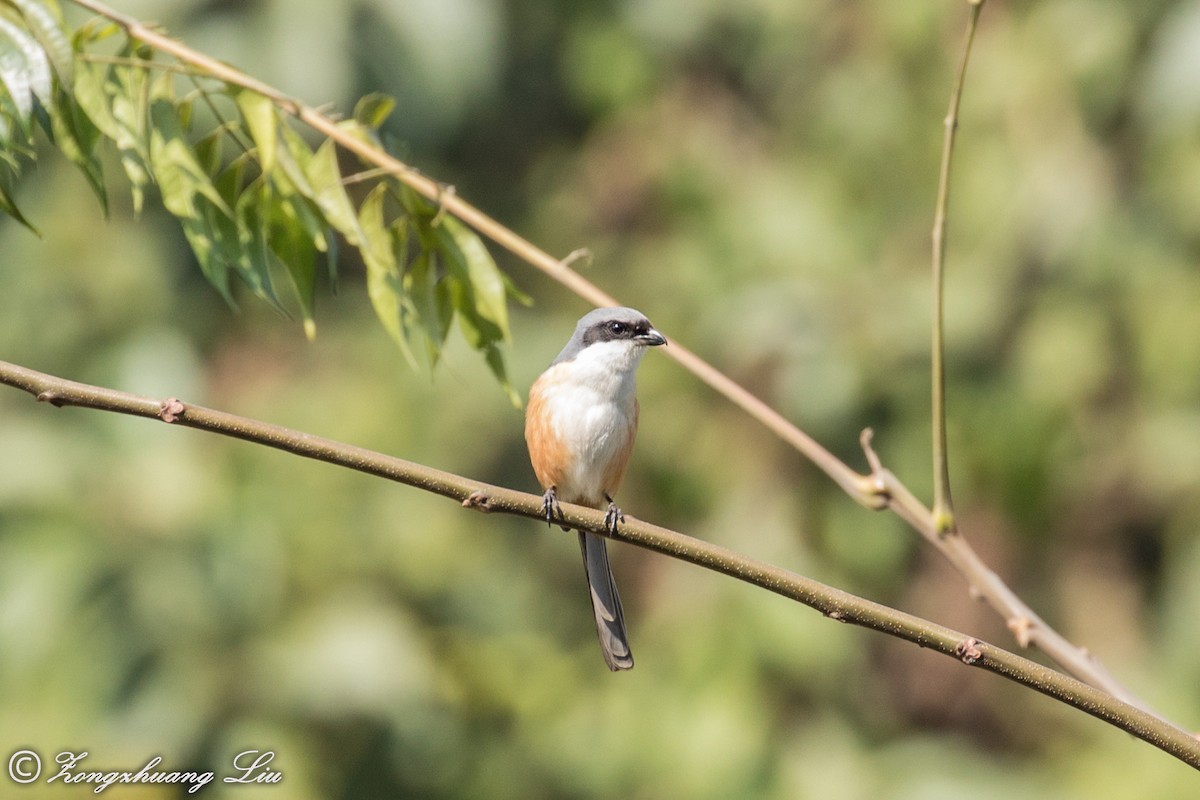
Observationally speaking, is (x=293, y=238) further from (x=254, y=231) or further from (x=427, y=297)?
A: (x=427, y=297)

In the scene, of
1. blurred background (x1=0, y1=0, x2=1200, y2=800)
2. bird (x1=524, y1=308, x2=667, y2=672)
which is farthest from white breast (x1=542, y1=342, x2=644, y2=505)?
blurred background (x1=0, y1=0, x2=1200, y2=800)

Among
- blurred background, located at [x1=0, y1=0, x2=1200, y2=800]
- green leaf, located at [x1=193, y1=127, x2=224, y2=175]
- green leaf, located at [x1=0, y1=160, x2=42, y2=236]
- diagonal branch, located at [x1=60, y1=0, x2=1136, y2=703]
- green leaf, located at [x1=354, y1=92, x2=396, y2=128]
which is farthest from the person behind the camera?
blurred background, located at [x1=0, y1=0, x2=1200, y2=800]

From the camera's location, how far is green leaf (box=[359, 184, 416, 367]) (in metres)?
3.07

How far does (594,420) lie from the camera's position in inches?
180

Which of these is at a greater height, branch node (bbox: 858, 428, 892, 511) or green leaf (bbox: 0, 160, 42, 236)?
branch node (bbox: 858, 428, 892, 511)

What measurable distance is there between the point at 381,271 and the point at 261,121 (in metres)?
0.43

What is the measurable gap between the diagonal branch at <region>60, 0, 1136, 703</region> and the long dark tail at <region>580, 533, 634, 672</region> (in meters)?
0.98

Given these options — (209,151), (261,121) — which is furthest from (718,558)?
(209,151)

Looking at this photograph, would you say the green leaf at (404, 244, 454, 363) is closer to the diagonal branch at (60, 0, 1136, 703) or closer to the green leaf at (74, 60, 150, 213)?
the diagonal branch at (60, 0, 1136, 703)

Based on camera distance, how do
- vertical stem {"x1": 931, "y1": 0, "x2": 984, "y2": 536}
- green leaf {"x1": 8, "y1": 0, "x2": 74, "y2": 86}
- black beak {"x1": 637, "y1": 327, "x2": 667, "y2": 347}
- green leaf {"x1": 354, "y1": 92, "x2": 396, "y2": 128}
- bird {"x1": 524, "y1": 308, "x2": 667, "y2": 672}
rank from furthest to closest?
bird {"x1": 524, "y1": 308, "x2": 667, "y2": 672} < black beak {"x1": 637, "y1": 327, "x2": 667, "y2": 347} < green leaf {"x1": 354, "y1": 92, "x2": 396, "y2": 128} < vertical stem {"x1": 931, "y1": 0, "x2": 984, "y2": 536} < green leaf {"x1": 8, "y1": 0, "x2": 74, "y2": 86}

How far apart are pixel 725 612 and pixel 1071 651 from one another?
4.53 meters

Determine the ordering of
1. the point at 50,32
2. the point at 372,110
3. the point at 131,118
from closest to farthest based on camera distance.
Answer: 1. the point at 50,32
2. the point at 131,118
3. the point at 372,110

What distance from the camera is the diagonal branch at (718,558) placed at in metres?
2.37

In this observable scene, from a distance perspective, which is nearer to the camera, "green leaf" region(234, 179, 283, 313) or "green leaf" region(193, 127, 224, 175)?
"green leaf" region(234, 179, 283, 313)
